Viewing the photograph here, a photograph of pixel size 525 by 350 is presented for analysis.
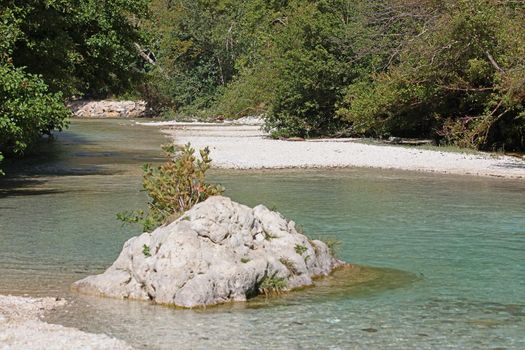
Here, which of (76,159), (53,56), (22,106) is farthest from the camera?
(76,159)

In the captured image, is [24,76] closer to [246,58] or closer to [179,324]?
[179,324]

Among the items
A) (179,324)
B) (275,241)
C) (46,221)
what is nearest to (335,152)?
(46,221)

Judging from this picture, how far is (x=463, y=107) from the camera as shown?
107ft

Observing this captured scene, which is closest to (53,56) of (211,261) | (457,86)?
(211,261)

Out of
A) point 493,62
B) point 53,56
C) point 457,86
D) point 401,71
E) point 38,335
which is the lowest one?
point 38,335

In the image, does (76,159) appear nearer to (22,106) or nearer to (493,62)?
(22,106)

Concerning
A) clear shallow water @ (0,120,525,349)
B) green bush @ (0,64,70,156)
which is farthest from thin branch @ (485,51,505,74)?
green bush @ (0,64,70,156)

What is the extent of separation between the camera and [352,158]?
28.1 metres

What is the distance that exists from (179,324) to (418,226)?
296 inches

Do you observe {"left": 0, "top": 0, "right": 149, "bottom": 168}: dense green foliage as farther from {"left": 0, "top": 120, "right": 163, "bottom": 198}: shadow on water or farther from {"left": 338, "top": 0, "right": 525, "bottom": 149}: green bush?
{"left": 338, "top": 0, "right": 525, "bottom": 149}: green bush

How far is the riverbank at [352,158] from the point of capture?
25625 millimetres

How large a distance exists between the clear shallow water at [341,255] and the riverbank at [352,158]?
1.59 m

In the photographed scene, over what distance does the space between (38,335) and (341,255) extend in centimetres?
563

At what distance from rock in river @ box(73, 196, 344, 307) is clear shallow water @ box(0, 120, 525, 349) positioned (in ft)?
0.82
